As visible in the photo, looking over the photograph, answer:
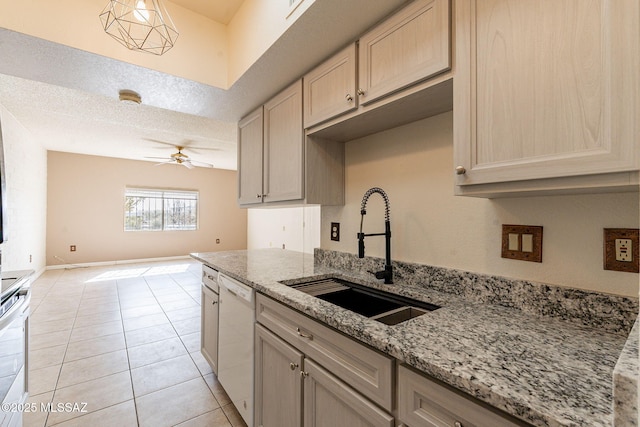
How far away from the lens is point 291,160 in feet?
6.31

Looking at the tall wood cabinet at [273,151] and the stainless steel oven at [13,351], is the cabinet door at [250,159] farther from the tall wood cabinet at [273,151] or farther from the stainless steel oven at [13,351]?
the stainless steel oven at [13,351]

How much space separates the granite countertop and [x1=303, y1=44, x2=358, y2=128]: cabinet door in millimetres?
1024

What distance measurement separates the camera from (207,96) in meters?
2.20

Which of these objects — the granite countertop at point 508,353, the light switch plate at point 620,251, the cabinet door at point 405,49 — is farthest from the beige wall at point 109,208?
the light switch plate at point 620,251

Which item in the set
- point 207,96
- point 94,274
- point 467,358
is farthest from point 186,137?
point 467,358

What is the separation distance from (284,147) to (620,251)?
69.7 inches

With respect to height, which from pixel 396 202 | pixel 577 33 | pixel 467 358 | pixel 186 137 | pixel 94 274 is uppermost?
pixel 186 137

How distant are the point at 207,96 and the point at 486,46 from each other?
198 centimetres

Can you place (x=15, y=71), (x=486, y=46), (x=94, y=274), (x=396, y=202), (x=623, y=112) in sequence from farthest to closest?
(x=94, y=274), (x=15, y=71), (x=396, y=202), (x=486, y=46), (x=623, y=112)

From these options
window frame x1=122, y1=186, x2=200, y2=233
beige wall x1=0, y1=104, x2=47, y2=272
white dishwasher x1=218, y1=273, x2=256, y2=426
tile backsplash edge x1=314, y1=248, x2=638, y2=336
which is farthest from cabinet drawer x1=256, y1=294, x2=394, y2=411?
window frame x1=122, y1=186, x2=200, y2=233

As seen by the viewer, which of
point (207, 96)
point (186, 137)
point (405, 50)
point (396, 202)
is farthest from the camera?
point (186, 137)

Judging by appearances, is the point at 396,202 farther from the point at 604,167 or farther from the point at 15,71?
the point at 15,71

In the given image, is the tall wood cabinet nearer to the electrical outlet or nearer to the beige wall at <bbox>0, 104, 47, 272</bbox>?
the electrical outlet

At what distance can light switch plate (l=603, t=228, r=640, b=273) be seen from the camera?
0.88 metres
